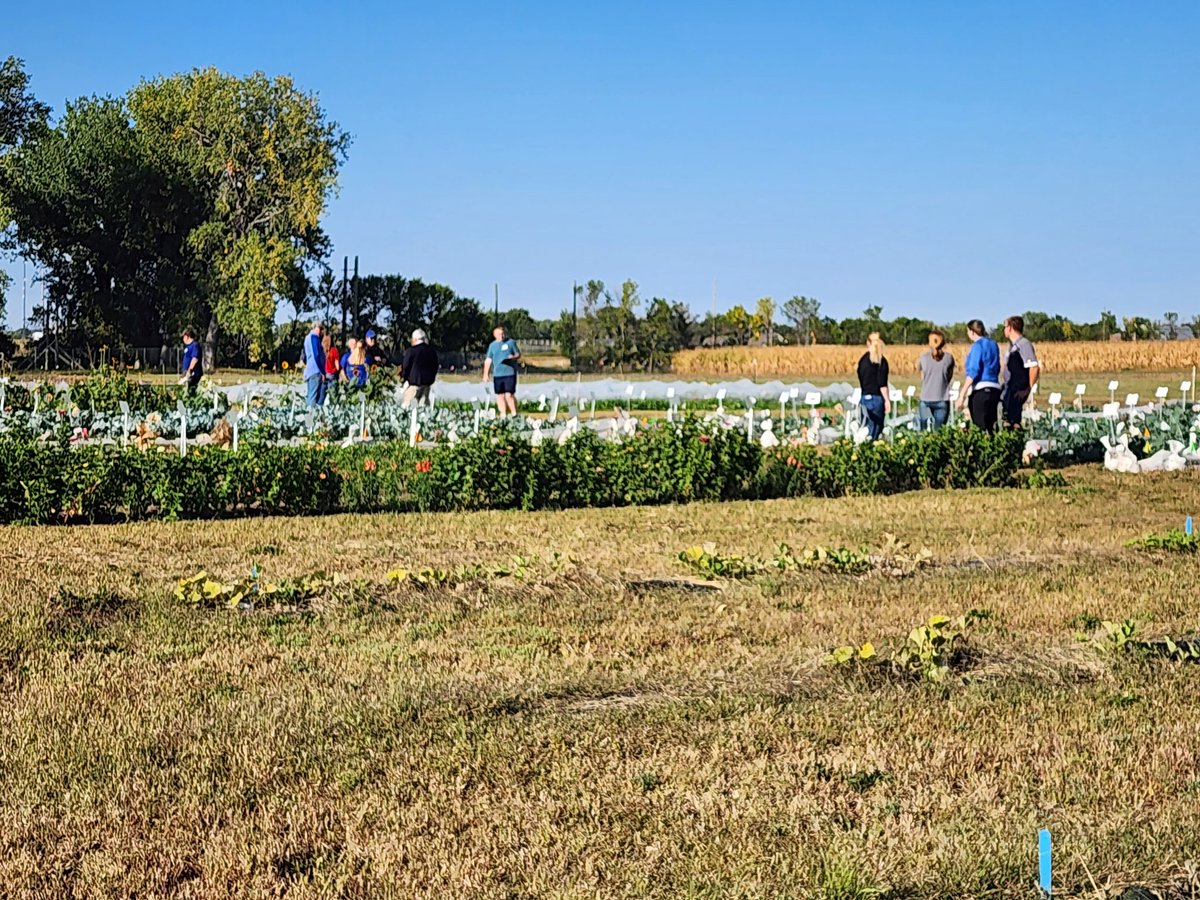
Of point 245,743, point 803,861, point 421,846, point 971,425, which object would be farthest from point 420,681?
point 971,425

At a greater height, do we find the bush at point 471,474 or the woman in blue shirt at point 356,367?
the woman in blue shirt at point 356,367

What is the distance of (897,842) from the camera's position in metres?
3.97

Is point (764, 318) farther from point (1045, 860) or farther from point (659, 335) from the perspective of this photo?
point (1045, 860)

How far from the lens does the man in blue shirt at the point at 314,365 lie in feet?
54.1

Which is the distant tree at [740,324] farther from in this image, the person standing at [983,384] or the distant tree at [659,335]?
the person standing at [983,384]

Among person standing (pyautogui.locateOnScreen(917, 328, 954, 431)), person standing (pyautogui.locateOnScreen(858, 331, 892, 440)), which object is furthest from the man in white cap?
person standing (pyautogui.locateOnScreen(917, 328, 954, 431))

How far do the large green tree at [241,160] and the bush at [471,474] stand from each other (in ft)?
109

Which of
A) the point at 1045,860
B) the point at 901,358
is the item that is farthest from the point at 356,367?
the point at 901,358

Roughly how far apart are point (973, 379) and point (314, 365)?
7.35 meters

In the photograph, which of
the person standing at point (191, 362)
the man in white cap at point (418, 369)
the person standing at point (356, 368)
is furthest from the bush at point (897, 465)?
the person standing at point (191, 362)

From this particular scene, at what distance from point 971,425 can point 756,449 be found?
263cm

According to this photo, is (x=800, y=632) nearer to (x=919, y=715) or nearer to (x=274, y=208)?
(x=919, y=715)

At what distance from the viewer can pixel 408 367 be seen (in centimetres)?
1673

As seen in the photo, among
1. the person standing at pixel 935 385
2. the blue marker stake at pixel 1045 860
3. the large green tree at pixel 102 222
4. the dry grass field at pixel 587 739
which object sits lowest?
the dry grass field at pixel 587 739
